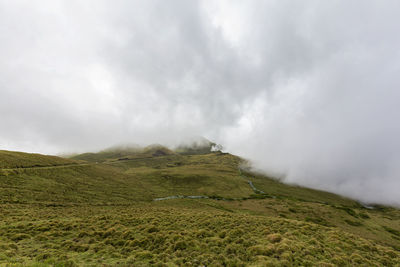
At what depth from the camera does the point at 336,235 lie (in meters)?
18.2

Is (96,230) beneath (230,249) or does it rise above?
beneath

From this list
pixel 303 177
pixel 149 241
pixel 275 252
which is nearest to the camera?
pixel 275 252

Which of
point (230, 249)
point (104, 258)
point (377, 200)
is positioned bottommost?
point (377, 200)

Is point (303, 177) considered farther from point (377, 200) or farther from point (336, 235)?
point (336, 235)

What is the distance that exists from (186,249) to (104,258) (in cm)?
686

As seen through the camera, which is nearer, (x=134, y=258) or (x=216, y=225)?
(x=134, y=258)

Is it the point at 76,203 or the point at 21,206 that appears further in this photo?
the point at 76,203

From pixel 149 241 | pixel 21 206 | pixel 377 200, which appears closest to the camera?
pixel 149 241

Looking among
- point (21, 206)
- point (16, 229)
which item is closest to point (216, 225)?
point (16, 229)

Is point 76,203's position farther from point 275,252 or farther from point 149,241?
point 275,252

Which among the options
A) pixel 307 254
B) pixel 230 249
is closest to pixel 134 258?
pixel 230 249

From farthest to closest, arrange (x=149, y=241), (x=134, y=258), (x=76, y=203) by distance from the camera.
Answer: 1. (x=76, y=203)
2. (x=149, y=241)
3. (x=134, y=258)

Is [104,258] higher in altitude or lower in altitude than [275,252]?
lower

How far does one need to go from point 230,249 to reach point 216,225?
6.79m
